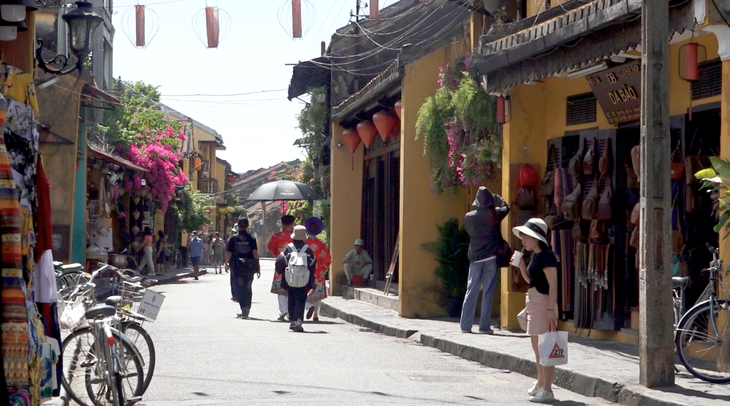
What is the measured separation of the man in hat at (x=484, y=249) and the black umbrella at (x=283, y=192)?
1222cm

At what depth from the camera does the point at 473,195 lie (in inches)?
682

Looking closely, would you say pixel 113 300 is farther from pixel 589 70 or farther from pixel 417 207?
pixel 417 207

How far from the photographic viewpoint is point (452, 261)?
17.1m

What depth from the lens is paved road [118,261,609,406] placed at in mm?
8820

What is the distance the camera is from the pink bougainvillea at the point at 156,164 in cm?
3412

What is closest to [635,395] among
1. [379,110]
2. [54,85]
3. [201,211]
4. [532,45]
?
[532,45]

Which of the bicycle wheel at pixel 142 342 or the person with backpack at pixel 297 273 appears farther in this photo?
the person with backpack at pixel 297 273

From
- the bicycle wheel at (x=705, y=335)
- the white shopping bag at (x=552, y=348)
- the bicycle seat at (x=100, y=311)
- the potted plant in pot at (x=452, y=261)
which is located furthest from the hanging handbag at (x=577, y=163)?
the bicycle seat at (x=100, y=311)

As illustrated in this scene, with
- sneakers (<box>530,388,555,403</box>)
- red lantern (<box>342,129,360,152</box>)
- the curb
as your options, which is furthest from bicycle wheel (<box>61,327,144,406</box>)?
red lantern (<box>342,129,360,152</box>)

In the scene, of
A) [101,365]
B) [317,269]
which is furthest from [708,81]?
[317,269]

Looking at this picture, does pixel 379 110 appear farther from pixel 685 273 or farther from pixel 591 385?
pixel 591 385

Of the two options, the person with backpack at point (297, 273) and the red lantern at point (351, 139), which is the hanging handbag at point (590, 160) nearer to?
the person with backpack at point (297, 273)

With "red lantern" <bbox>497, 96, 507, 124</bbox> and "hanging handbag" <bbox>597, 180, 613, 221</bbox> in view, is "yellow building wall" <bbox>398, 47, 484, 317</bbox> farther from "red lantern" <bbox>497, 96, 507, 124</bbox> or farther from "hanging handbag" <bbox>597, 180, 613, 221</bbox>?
"hanging handbag" <bbox>597, 180, 613, 221</bbox>

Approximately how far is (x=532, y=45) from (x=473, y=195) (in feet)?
16.9
